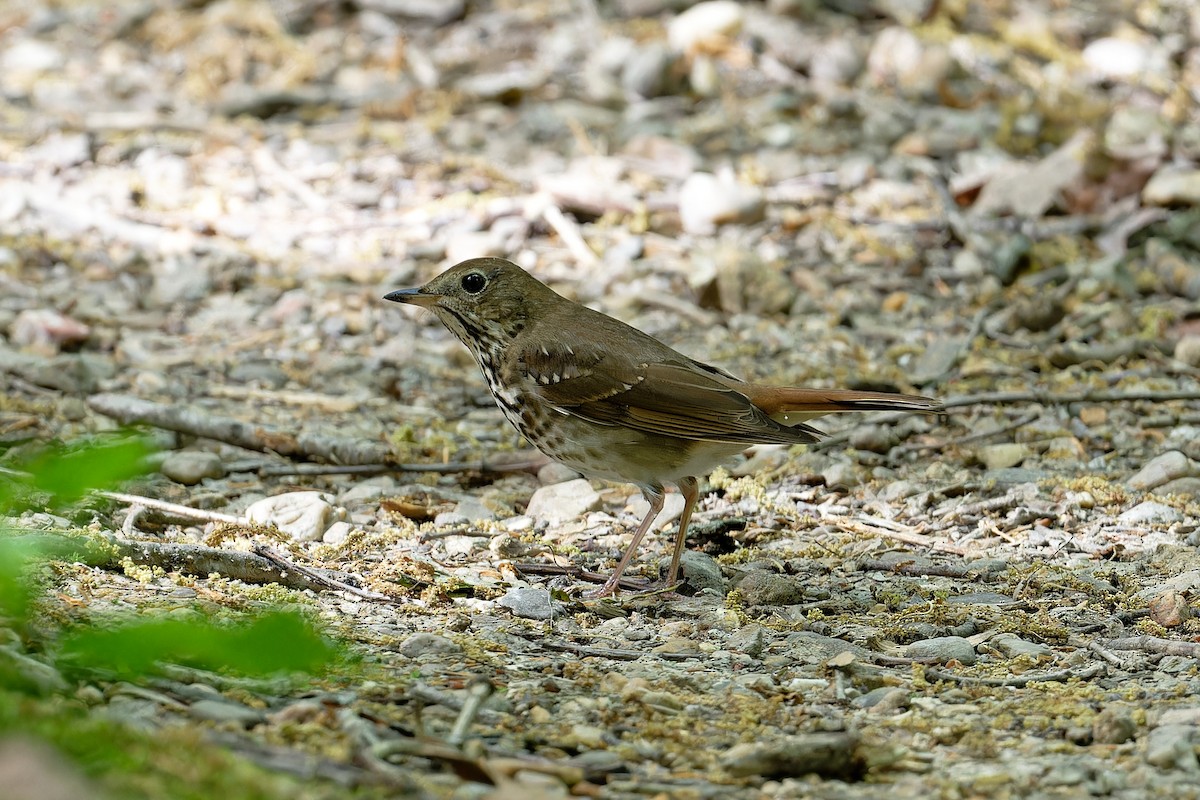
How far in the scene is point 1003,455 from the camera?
5402 millimetres

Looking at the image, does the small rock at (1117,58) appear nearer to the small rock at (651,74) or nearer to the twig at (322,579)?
the small rock at (651,74)

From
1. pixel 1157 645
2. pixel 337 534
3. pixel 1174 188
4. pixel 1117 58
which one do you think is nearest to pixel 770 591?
pixel 1157 645

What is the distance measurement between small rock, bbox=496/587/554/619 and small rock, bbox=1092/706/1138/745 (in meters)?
1.57

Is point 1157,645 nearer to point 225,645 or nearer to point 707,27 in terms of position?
point 225,645

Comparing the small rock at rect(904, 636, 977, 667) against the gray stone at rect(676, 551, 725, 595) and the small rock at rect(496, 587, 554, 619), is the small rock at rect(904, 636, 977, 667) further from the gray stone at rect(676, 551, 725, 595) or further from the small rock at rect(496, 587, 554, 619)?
the small rock at rect(496, 587, 554, 619)

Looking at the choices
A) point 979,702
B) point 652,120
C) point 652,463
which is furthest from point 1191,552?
point 652,120

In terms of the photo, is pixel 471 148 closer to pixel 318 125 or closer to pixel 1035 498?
pixel 318 125

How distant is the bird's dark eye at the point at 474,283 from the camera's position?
16.7 feet

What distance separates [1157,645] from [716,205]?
473cm

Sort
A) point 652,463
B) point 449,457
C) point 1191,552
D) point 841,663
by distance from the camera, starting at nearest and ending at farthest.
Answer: point 841,663
point 1191,552
point 652,463
point 449,457

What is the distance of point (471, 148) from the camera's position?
29.2ft

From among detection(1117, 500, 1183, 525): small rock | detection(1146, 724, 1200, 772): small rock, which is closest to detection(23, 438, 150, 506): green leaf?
detection(1146, 724, 1200, 772): small rock

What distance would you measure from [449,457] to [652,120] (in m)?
4.28

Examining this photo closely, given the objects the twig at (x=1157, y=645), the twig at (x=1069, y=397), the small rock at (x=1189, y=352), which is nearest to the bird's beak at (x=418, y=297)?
the twig at (x=1069, y=397)
